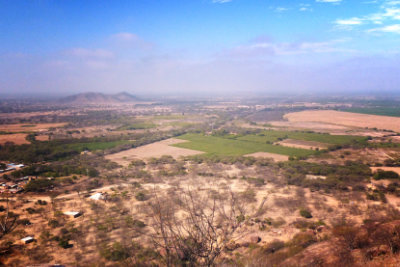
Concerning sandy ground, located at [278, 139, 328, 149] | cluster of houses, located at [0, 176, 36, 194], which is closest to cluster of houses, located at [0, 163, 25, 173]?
cluster of houses, located at [0, 176, 36, 194]

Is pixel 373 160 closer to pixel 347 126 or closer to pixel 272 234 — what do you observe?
pixel 272 234

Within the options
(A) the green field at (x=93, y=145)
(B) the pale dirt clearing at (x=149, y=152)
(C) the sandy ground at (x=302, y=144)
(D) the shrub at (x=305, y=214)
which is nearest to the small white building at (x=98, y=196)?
(B) the pale dirt clearing at (x=149, y=152)

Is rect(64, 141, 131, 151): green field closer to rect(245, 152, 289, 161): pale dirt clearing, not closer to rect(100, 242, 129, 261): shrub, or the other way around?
rect(245, 152, 289, 161): pale dirt clearing

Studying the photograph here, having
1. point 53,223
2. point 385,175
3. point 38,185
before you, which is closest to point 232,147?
point 385,175

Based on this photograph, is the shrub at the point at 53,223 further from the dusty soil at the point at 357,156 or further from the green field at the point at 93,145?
the dusty soil at the point at 357,156

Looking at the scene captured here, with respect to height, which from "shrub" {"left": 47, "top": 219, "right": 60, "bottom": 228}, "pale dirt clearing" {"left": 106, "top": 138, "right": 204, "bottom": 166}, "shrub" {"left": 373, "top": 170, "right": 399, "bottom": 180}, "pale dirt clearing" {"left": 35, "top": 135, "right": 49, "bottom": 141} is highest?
"pale dirt clearing" {"left": 35, "top": 135, "right": 49, "bottom": 141}

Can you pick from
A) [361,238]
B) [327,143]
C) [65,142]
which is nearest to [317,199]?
[361,238]
